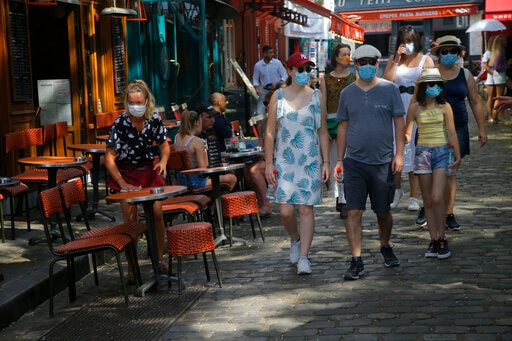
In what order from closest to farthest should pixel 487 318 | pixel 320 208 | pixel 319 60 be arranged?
pixel 487 318, pixel 320 208, pixel 319 60

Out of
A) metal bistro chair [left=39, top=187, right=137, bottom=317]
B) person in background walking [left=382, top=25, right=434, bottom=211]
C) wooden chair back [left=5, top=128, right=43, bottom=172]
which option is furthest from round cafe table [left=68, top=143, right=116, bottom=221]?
person in background walking [left=382, top=25, right=434, bottom=211]

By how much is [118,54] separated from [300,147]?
7.78 m

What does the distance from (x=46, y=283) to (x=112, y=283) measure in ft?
2.26

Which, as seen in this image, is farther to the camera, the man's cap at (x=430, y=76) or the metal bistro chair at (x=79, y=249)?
the man's cap at (x=430, y=76)

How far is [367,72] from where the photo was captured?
8.04 meters

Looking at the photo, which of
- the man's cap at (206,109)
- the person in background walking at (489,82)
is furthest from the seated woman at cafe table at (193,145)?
the person in background walking at (489,82)

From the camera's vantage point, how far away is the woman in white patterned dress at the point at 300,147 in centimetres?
839

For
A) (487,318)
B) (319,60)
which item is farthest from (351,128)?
(319,60)

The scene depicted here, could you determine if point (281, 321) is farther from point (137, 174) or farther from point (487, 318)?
point (137, 174)

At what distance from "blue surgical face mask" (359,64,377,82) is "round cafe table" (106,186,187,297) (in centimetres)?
176

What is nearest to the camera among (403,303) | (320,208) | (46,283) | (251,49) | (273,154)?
(403,303)

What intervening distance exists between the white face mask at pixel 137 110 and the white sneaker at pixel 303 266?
6.14 ft

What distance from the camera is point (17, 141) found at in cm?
1118

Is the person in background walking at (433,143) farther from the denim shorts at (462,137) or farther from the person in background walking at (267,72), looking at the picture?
the person in background walking at (267,72)
